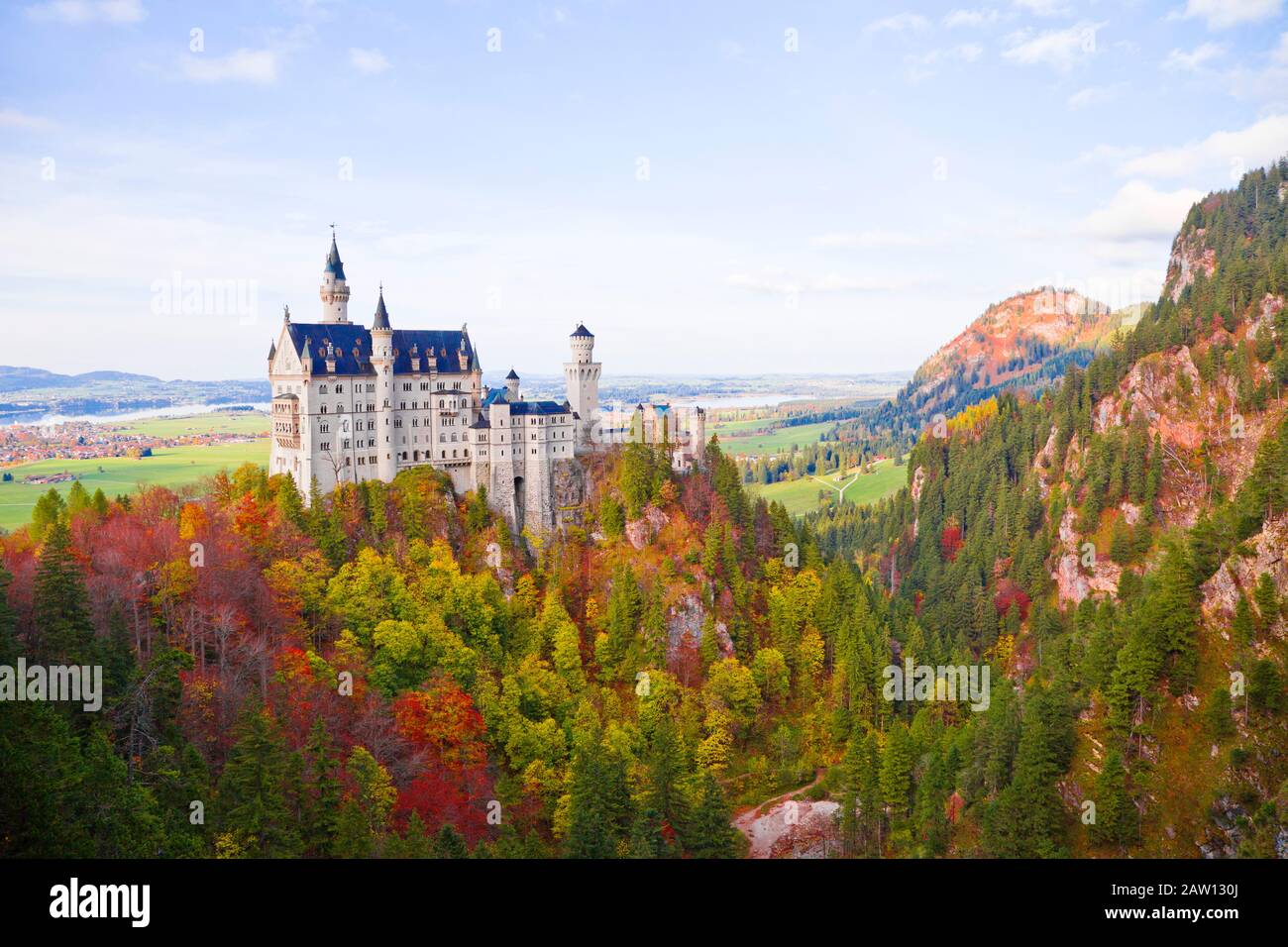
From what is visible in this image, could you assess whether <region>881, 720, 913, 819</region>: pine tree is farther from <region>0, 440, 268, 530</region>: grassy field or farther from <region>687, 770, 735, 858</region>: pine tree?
<region>0, 440, 268, 530</region>: grassy field

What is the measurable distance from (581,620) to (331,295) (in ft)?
108

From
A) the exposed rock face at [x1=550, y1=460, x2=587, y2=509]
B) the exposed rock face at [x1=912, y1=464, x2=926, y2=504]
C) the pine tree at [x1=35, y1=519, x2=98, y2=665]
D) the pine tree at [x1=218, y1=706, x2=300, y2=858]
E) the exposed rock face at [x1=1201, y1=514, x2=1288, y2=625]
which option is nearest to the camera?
the pine tree at [x1=218, y1=706, x2=300, y2=858]

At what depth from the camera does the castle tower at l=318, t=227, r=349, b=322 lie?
74125mm

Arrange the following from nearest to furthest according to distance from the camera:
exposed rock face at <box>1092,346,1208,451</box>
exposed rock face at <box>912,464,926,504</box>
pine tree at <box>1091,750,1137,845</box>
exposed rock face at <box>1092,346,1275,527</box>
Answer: pine tree at <box>1091,750,1137,845</box> → exposed rock face at <box>1092,346,1275,527</box> → exposed rock face at <box>1092,346,1208,451</box> → exposed rock face at <box>912,464,926,504</box>

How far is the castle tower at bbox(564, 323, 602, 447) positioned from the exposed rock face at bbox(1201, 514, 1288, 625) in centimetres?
4792

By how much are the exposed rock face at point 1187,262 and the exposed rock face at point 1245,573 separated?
323 feet

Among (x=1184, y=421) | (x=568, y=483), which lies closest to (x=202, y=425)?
(x=568, y=483)

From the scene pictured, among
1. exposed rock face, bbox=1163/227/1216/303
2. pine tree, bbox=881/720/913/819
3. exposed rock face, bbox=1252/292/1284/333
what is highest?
exposed rock face, bbox=1163/227/1216/303

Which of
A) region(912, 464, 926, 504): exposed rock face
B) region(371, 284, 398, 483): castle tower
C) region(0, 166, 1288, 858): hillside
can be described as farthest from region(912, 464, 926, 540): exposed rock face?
region(371, 284, 398, 483): castle tower

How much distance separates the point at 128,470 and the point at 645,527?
40480 mm

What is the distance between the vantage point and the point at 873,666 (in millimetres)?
71625

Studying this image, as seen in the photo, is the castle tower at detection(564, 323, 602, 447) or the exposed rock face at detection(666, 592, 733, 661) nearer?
the exposed rock face at detection(666, 592, 733, 661)
